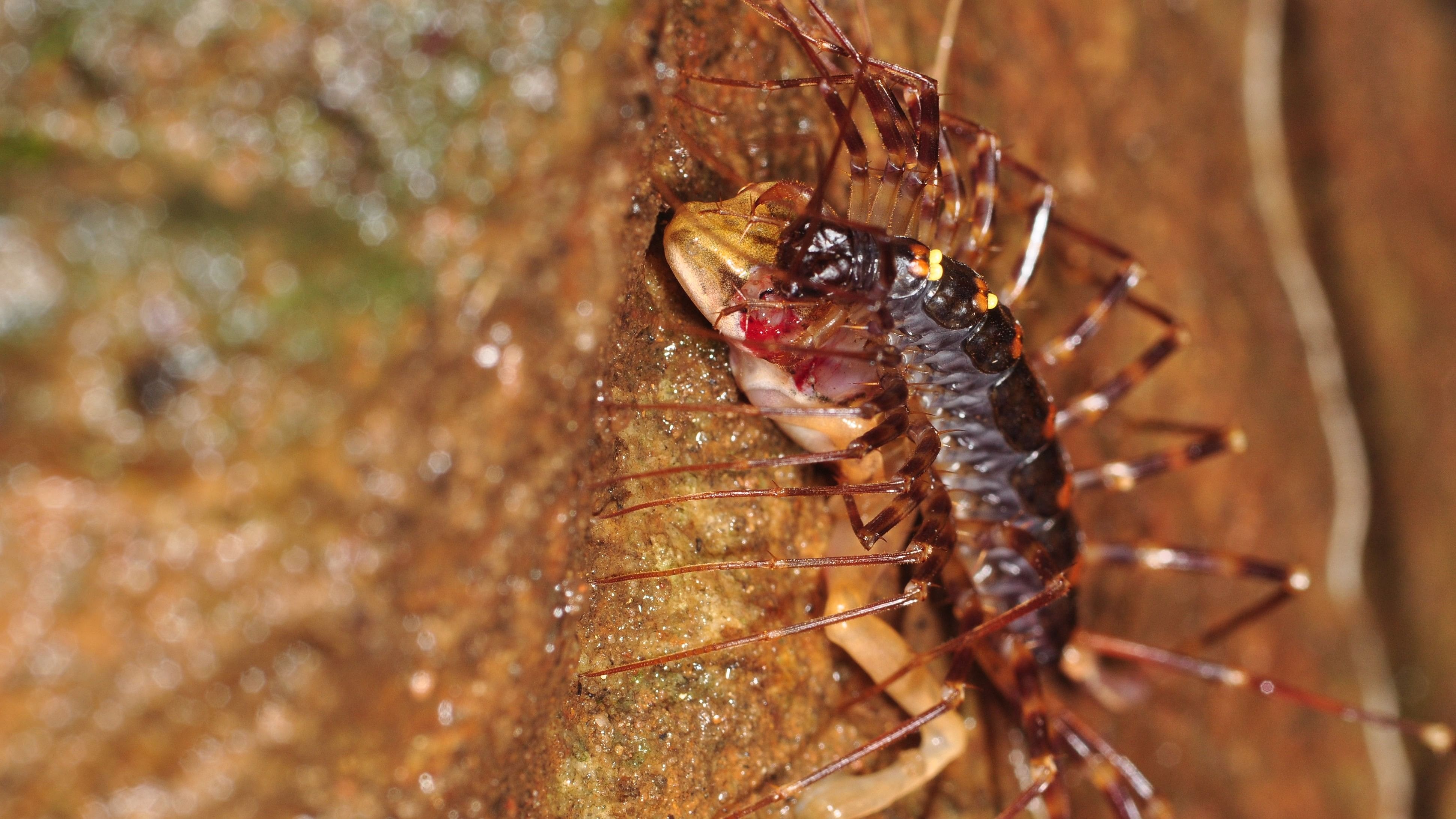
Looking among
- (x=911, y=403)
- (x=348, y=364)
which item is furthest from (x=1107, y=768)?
(x=348, y=364)

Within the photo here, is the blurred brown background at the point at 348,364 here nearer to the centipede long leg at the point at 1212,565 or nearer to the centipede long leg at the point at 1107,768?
the centipede long leg at the point at 1212,565

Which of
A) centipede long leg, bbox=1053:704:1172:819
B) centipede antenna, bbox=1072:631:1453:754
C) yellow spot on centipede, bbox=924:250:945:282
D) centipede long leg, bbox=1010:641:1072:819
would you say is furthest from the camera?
centipede antenna, bbox=1072:631:1453:754

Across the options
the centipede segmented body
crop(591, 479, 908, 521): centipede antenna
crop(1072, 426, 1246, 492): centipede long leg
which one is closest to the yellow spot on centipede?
the centipede segmented body

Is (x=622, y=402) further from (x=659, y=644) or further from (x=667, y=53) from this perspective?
(x=667, y=53)

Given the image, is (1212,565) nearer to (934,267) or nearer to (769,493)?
(934,267)

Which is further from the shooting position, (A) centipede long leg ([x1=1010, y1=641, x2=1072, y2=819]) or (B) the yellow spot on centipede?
(A) centipede long leg ([x1=1010, y1=641, x2=1072, y2=819])

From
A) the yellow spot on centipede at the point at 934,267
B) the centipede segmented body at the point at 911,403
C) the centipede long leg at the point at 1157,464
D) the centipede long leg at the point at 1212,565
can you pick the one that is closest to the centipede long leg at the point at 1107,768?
the centipede segmented body at the point at 911,403

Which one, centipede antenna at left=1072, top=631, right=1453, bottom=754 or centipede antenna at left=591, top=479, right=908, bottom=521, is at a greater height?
centipede antenna at left=591, top=479, right=908, bottom=521

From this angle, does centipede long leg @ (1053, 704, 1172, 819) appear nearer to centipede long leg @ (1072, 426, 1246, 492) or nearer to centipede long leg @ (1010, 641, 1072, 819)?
centipede long leg @ (1010, 641, 1072, 819)
